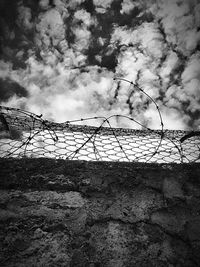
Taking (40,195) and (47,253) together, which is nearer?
(47,253)

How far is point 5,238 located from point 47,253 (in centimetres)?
20

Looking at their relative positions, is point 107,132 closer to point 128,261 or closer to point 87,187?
point 87,187

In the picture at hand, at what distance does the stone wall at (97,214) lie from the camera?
1.02m

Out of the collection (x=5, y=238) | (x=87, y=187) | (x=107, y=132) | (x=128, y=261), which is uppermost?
(x=107, y=132)

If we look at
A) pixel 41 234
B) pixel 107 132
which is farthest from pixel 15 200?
pixel 107 132

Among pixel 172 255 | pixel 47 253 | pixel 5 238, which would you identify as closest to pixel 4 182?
pixel 5 238

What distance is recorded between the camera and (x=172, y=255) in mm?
1074

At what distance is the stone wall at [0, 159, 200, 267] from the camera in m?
1.02

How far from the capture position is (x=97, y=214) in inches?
45.3

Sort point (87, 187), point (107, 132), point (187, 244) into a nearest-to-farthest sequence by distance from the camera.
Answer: point (187, 244), point (87, 187), point (107, 132)

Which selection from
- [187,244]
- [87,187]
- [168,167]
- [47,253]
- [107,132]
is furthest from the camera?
[107,132]

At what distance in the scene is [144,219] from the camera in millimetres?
1168

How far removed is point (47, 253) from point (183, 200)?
30.5 inches

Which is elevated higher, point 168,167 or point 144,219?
point 168,167
